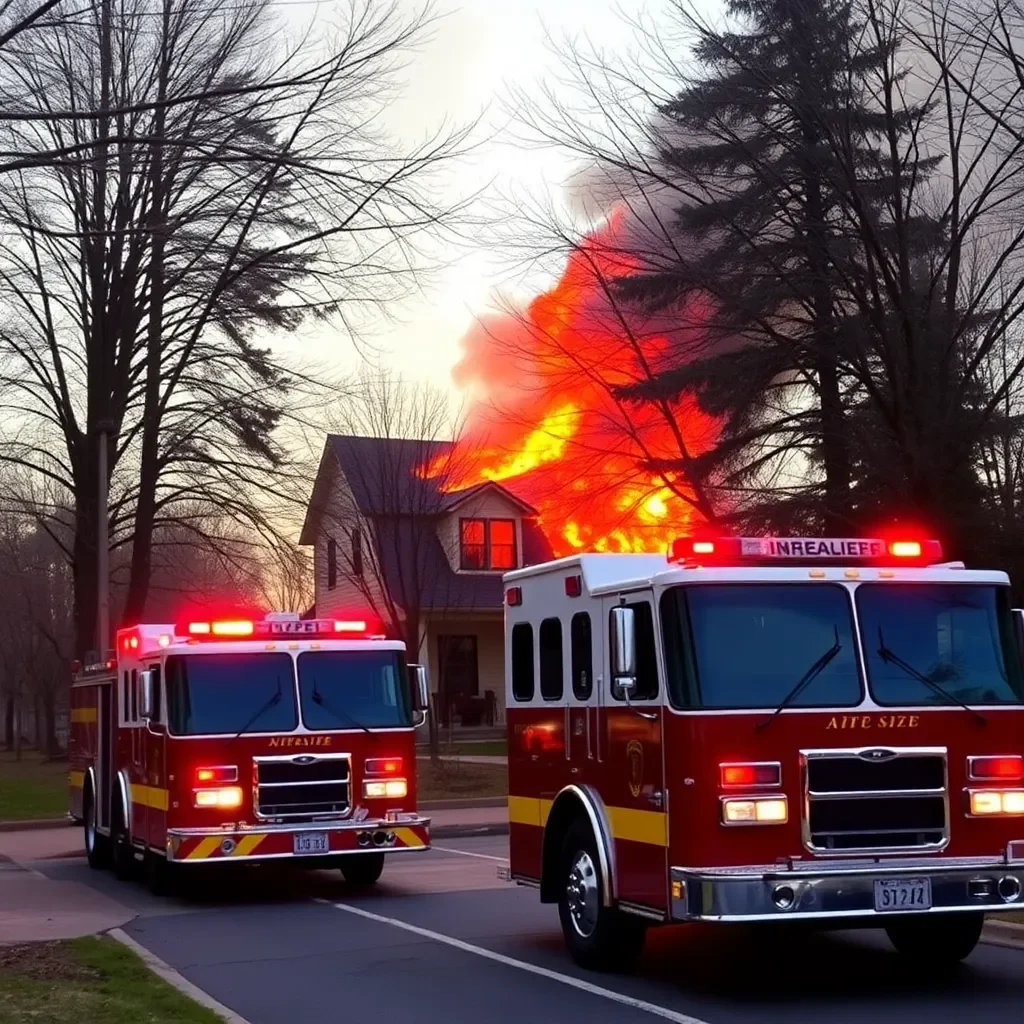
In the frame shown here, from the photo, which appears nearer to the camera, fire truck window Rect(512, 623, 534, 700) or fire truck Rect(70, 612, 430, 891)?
fire truck window Rect(512, 623, 534, 700)

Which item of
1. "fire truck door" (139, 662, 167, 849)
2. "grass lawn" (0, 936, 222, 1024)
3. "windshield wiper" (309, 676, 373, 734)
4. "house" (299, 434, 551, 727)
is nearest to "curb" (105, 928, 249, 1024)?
"grass lawn" (0, 936, 222, 1024)

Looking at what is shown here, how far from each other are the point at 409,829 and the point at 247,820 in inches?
58.6

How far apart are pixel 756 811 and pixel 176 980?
383 centimetres

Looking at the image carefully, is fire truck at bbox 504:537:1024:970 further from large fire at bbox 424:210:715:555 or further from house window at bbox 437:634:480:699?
house window at bbox 437:634:480:699

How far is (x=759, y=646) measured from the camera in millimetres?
9047

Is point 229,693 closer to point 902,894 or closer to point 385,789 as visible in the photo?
point 385,789

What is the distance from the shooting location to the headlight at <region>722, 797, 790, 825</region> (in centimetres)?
862

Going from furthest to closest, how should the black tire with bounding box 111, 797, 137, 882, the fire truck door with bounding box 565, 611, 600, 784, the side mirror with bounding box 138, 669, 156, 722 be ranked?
the black tire with bounding box 111, 797, 137, 882
the side mirror with bounding box 138, 669, 156, 722
the fire truck door with bounding box 565, 611, 600, 784

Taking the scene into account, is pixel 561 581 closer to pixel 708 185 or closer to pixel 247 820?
pixel 247 820

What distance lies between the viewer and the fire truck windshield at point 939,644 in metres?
9.15

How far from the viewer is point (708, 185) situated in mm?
15984

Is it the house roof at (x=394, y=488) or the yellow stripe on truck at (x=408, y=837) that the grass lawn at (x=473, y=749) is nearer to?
the house roof at (x=394, y=488)

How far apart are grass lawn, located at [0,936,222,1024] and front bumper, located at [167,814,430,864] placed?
2.83 m

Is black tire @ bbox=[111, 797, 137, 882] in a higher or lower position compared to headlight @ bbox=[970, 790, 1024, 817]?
lower
